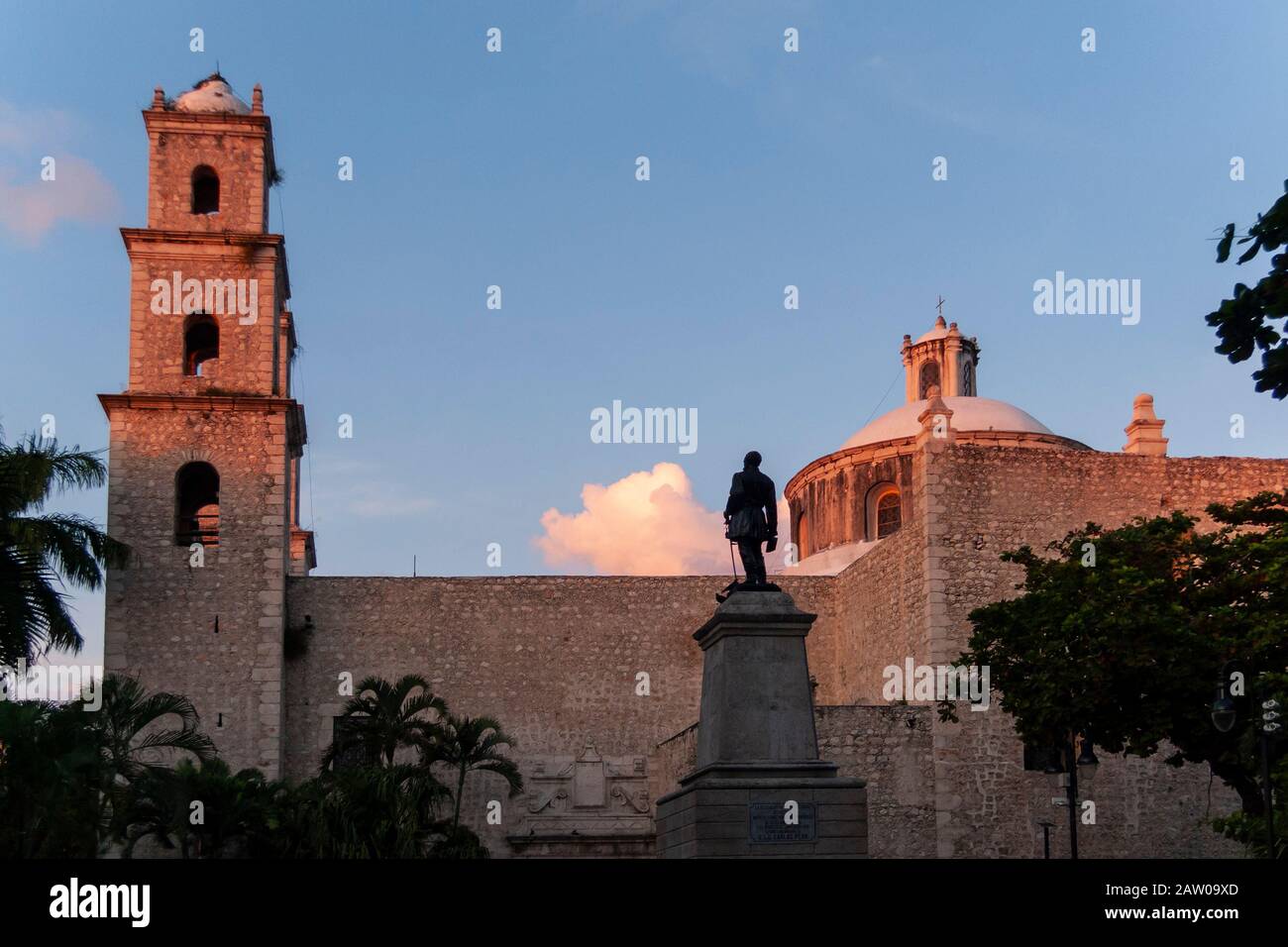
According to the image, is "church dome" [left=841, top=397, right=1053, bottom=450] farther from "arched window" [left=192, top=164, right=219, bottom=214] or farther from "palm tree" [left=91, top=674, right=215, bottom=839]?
"palm tree" [left=91, top=674, right=215, bottom=839]

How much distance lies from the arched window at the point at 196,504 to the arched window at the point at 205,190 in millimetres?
4874

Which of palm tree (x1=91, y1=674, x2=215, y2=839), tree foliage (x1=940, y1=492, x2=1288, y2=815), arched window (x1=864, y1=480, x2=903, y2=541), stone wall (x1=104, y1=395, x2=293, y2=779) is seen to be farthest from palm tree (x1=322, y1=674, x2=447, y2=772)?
arched window (x1=864, y1=480, x2=903, y2=541)

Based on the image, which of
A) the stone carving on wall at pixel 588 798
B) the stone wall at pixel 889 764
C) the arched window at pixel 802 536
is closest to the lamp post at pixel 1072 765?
the stone wall at pixel 889 764

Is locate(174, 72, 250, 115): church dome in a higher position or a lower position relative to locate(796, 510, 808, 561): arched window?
higher

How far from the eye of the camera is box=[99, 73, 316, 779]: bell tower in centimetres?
2961

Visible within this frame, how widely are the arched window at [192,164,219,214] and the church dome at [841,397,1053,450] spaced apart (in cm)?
1754

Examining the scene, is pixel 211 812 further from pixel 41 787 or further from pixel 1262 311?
pixel 1262 311

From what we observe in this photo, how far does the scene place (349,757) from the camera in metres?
30.8

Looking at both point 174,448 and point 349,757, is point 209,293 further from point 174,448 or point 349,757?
point 349,757

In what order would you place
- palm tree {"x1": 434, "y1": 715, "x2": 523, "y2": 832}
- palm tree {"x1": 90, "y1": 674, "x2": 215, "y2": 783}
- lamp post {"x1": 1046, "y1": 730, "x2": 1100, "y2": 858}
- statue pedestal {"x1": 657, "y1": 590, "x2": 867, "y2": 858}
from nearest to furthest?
statue pedestal {"x1": 657, "y1": 590, "x2": 867, "y2": 858}, lamp post {"x1": 1046, "y1": 730, "x2": 1100, "y2": 858}, palm tree {"x1": 90, "y1": 674, "x2": 215, "y2": 783}, palm tree {"x1": 434, "y1": 715, "x2": 523, "y2": 832}

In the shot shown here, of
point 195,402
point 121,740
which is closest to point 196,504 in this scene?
point 195,402
